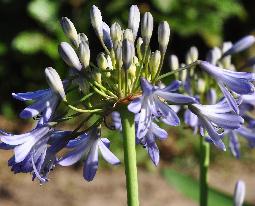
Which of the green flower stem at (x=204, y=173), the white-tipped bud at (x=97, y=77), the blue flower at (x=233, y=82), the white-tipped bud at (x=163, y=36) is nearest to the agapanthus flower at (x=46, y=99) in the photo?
the white-tipped bud at (x=97, y=77)

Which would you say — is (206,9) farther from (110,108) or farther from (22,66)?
(110,108)

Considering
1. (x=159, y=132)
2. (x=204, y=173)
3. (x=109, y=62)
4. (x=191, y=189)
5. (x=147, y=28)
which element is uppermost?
(x=147, y=28)

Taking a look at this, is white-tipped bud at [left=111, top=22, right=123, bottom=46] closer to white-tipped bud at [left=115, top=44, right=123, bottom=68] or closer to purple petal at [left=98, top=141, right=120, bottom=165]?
white-tipped bud at [left=115, top=44, right=123, bottom=68]

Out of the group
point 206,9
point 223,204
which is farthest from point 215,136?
point 206,9

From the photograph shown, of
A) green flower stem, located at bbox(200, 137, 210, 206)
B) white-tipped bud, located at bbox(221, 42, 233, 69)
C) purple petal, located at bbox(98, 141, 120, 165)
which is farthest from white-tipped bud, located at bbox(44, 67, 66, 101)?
white-tipped bud, located at bbox(221, 42, 233, 69)

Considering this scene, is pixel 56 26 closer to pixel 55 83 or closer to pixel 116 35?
pixel 116 35

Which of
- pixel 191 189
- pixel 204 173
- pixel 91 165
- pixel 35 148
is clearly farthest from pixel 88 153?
pixel 191 189
